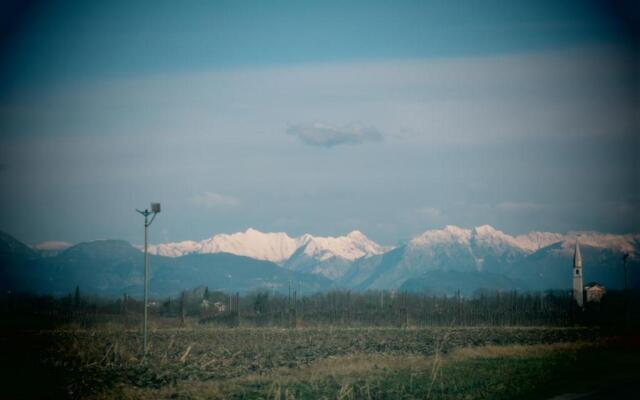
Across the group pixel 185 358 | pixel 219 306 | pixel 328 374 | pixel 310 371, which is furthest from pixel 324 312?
pixel 328 374

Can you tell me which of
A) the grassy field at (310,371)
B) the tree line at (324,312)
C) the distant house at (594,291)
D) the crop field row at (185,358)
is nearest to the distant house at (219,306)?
the tree line at (324,312)

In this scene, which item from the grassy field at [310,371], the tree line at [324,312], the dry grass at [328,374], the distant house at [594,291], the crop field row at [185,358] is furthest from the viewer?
the distant house at [594,291]

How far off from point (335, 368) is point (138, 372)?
813 centimetres

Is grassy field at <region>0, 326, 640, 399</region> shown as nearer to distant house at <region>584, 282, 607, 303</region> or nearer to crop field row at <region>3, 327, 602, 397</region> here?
crop field row at <region>3, 327, 602, 397</region>

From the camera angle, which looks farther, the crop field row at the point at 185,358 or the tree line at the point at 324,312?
the tree line at the point at 324,312

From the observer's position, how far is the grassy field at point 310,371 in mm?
24203

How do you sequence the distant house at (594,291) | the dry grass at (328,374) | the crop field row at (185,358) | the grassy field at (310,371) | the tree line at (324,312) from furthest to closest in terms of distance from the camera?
1. the distant house at (594,291)
2. the tree line at (324,312)
3. the crop field row at (185,358)
4. the grassy field at (310,371)
5. the dry grass at (328,374)

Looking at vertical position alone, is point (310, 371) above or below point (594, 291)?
below

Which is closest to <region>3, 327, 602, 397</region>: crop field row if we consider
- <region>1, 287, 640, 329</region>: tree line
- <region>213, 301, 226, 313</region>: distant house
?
<region>1, 287, 640, 329</region>: tree line

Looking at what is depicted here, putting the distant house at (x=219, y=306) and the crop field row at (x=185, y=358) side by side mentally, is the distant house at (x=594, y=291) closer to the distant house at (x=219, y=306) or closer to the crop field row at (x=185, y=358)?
the distant house at (x=219, y=306)

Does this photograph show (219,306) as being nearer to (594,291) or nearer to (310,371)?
(594,291)

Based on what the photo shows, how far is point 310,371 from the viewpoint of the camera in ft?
98.2

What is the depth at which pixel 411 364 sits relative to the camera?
3222 cm

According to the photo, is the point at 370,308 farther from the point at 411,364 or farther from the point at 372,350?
the point at 411,364
